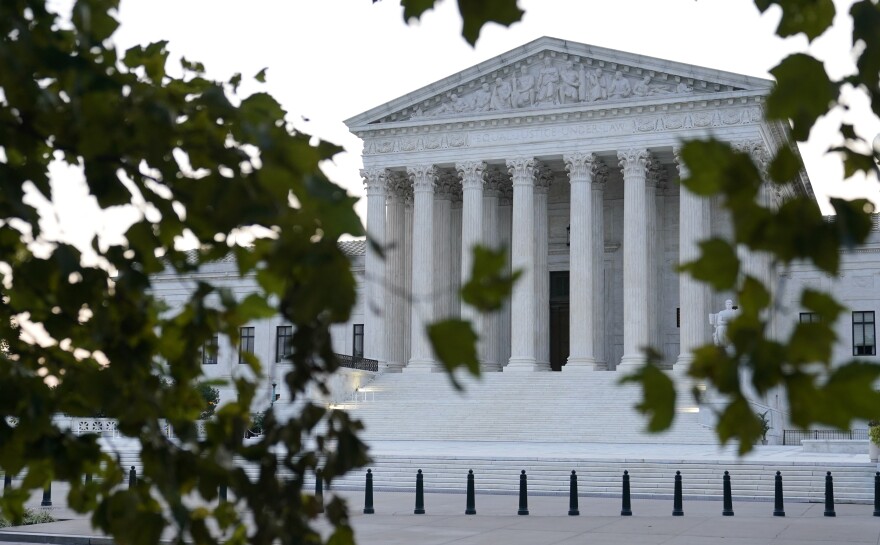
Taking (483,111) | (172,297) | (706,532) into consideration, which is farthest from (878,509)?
(172,297)

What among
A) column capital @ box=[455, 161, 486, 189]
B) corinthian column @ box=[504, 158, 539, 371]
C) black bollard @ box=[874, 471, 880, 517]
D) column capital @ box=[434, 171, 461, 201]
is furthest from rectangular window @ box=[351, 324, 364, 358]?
black bollard @ box=[874, 471, 880, 517]

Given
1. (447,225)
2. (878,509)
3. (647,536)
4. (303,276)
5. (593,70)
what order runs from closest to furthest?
(303,276)
(647,536)
(878,509)
(593,70)
(447,225)

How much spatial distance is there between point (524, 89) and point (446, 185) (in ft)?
23.8

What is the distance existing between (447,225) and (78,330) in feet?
187

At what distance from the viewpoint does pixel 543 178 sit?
5741cm

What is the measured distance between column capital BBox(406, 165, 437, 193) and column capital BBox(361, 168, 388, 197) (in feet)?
4.69

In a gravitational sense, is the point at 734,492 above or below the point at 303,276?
below

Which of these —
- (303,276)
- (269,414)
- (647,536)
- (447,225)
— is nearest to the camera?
(303,276)

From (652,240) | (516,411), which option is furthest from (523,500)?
(652,240)

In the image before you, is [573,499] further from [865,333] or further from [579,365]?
[865,333]

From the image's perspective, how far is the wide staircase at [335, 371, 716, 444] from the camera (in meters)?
44.6

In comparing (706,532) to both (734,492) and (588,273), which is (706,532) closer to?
(734,492)

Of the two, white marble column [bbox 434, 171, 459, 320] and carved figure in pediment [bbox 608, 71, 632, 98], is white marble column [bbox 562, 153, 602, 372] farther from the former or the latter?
white marble column [bbox 434, 171, 459, 320]

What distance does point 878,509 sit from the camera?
20234 mm
